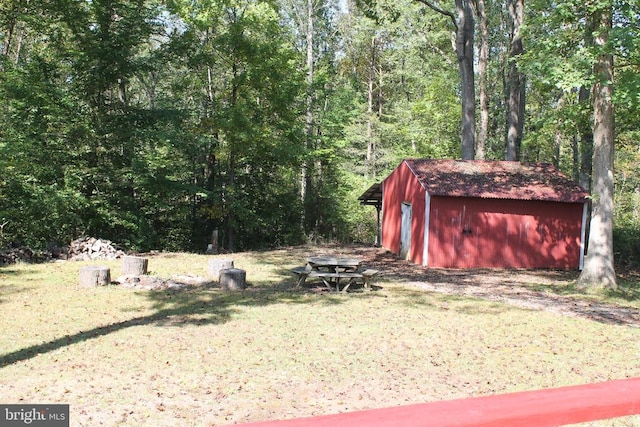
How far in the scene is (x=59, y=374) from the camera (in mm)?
6277

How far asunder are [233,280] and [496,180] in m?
10.9

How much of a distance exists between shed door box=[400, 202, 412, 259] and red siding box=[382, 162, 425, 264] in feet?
1.03

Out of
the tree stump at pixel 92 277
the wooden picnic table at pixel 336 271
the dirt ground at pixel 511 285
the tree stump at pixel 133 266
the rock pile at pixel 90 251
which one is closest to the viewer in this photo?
the dirt ground at pixel 511 285

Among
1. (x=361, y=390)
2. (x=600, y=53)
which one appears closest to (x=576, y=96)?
(x=600, y=53)

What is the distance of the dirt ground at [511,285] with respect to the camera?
10.9 m

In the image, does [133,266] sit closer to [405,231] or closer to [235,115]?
[405,231]

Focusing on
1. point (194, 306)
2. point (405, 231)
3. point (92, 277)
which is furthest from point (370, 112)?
point (194, 306)

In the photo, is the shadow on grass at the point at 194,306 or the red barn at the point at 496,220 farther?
the red barn at the point at 496,220

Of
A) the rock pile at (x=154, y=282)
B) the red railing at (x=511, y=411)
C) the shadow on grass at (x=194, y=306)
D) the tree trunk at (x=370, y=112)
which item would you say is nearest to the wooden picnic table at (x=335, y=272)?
the shadow on grass at (x=194, y=306)

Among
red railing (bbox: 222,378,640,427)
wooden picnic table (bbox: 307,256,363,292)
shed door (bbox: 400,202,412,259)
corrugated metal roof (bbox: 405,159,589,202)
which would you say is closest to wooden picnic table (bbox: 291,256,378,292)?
wooden picnic table (bbox: 307,256,363,292)

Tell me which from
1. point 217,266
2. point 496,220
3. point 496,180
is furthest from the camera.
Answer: point 496,180

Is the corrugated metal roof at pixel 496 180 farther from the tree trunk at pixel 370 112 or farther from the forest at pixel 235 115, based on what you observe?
the tree trunk at pixel 370 112

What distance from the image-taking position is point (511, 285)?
47.6 ft

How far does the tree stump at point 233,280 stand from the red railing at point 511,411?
11169 mm
